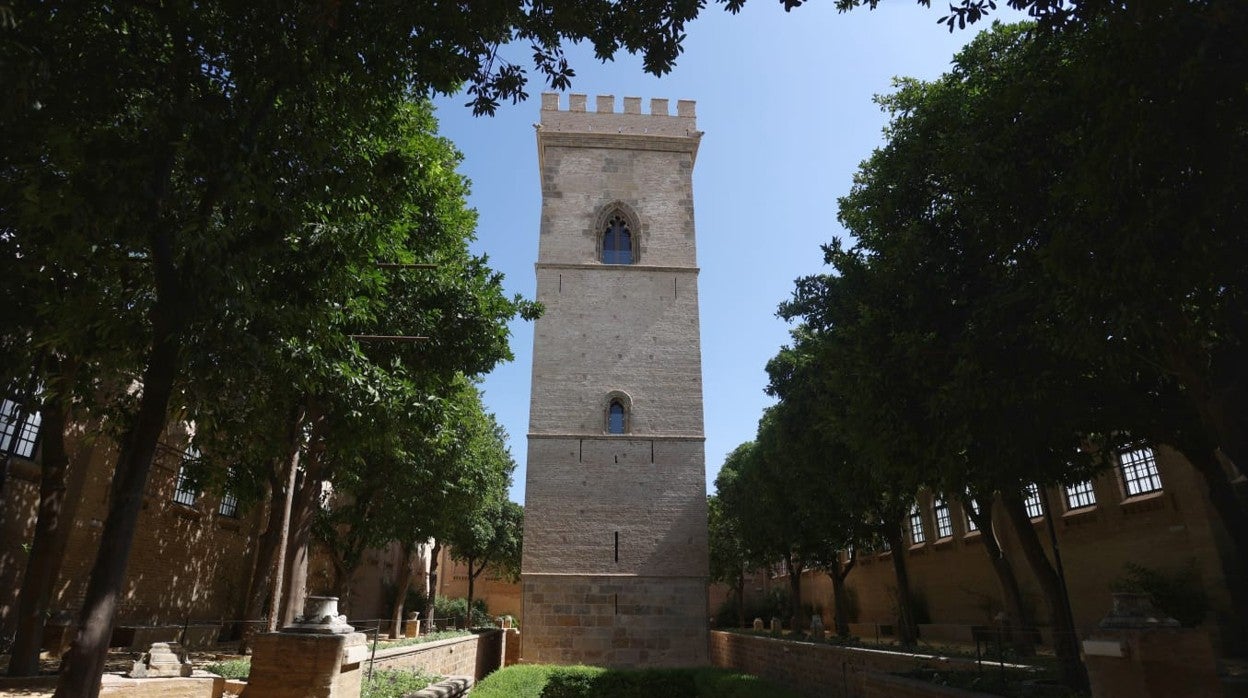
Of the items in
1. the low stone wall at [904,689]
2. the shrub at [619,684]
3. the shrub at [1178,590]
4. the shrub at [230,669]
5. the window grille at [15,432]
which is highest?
the window grille at [15,432]

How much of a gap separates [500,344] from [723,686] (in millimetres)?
9976

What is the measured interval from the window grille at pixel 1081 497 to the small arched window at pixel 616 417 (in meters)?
14.0

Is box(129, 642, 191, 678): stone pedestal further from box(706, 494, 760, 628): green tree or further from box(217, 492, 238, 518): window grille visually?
box(706, 494, 760, 628): green tree

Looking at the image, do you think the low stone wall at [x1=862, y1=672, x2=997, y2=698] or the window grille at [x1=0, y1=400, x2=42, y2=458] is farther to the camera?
the window grille at [x1=0, y1=400, x2=42, y2=458]

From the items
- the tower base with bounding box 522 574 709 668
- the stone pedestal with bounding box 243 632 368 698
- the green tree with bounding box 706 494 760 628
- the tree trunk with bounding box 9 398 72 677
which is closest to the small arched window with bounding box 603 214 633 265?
the tower base with bounding box 522 574 709 668

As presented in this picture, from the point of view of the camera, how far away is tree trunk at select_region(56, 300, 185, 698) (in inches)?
213

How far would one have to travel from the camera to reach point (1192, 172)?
7.08 meters

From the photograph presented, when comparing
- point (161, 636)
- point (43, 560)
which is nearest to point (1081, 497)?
point (43, 560)

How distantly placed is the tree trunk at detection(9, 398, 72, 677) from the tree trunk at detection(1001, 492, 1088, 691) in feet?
47.1

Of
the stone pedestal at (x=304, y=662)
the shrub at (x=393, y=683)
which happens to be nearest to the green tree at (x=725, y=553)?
the shrub at (x=393, y=683)

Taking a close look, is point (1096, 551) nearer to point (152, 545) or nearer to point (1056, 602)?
point (1056, 602)

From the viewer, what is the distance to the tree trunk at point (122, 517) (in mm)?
5418

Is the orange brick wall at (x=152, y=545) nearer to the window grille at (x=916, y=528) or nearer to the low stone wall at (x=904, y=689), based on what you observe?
the low stone wall at (x=904, y=689)

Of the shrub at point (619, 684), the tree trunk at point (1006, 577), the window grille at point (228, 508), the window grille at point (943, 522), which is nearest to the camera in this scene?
the tree trunk at point (1006, 577)
